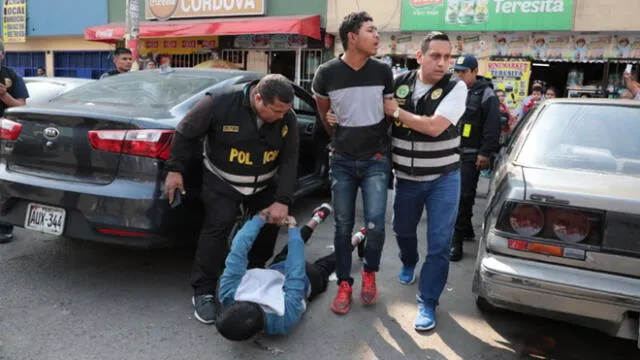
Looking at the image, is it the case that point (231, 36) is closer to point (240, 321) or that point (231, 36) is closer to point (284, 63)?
point (284, 63)

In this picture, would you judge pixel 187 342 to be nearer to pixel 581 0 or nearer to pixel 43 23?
pixel 581 0

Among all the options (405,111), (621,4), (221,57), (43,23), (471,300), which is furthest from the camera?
(43,23)

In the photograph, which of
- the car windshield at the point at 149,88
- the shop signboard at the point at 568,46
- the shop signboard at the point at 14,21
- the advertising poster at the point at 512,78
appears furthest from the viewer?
the shop signboard at the point at 14,21

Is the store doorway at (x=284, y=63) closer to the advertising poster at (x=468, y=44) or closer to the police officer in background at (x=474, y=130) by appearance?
the advertising poster at (x=468, y=44)

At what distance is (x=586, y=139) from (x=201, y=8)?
37.0 feet

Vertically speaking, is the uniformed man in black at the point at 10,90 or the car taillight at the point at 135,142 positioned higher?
the uniformed man in black at the point at 10,90

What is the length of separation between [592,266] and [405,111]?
1244 millimetres

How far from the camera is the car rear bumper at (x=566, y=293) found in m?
2.28

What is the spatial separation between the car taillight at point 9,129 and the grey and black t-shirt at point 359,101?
2.00 meters

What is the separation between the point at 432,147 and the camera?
9.96 ft

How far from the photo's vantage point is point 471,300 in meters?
3.51

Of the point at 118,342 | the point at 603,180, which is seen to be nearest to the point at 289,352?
the point at 118,342

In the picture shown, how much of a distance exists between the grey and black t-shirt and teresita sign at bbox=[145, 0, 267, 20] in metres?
9.66

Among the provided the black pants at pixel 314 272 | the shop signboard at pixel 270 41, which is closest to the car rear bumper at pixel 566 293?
the black pants at pixel 314 272
